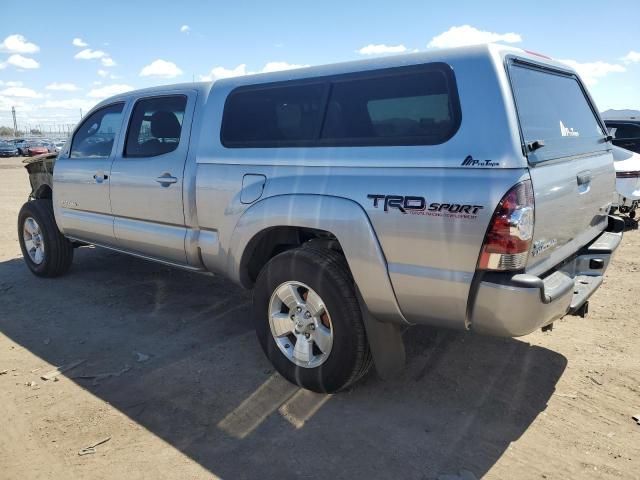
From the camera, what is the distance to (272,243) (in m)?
3.63

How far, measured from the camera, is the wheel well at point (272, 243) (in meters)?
3.32

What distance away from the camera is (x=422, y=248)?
2.67 metres

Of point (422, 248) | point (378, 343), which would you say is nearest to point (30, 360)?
point (378, 343)

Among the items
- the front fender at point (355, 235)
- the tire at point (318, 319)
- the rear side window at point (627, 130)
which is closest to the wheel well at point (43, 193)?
the tire at point (318, 319)

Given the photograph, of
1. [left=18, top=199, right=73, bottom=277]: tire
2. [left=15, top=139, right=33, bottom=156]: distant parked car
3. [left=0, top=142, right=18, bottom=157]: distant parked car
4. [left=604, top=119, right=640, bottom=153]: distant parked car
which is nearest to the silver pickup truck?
[left=18, top=199, right=73, bottom=277]: tire

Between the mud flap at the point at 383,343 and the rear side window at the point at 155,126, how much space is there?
219 centimetres

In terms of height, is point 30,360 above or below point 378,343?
below

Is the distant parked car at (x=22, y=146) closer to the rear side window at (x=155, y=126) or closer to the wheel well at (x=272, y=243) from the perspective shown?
the rear side window at (x=155, y=126)

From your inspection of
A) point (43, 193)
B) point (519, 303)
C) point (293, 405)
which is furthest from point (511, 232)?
point (43, 193)

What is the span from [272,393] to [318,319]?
60cm

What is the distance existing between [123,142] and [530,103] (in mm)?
3493

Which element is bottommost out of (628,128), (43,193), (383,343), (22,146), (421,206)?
(383,343)

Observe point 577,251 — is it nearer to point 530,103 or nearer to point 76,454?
point 530,103

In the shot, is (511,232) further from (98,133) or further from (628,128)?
(628,128)
